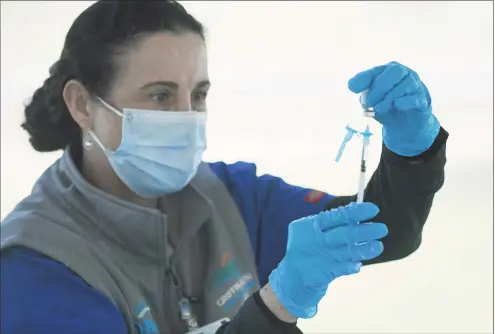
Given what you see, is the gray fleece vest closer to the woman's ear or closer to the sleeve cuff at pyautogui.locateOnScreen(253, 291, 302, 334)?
the woman's ear

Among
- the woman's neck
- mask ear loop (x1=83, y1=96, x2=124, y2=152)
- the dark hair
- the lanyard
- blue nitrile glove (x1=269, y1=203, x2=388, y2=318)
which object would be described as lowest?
the lanyard

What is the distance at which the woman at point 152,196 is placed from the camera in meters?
0.88

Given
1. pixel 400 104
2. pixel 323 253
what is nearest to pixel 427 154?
pixel 400 104

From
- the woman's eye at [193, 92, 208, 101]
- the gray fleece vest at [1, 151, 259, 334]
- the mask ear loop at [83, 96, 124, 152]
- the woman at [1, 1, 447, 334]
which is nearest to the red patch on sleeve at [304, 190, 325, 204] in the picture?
the woman at [1, 1, 447, 334]

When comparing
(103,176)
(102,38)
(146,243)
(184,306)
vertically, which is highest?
(102,38)

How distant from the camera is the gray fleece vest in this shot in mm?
932

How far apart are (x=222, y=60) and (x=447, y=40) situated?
2.21 ft

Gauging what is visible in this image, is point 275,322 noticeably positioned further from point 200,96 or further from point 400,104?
point 200,96

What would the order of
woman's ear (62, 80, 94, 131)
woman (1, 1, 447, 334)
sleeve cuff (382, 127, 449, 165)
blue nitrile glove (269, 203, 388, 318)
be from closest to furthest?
blue nitrile glove (269, 203, 388, 318), woman (1, 1, 447, 334), sleeve cuff (382, 127, 449, 165), woman's ear (62, 80, 94, 131)

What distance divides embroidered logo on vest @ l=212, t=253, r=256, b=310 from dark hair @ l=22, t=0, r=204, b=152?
0.40 metres

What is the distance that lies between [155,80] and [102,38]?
0.12m

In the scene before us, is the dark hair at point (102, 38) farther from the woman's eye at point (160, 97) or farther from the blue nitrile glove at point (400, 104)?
the blue nitrile glove at point (400, 104)

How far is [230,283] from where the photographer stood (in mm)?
1079

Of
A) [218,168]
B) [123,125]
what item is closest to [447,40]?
[218,168]
